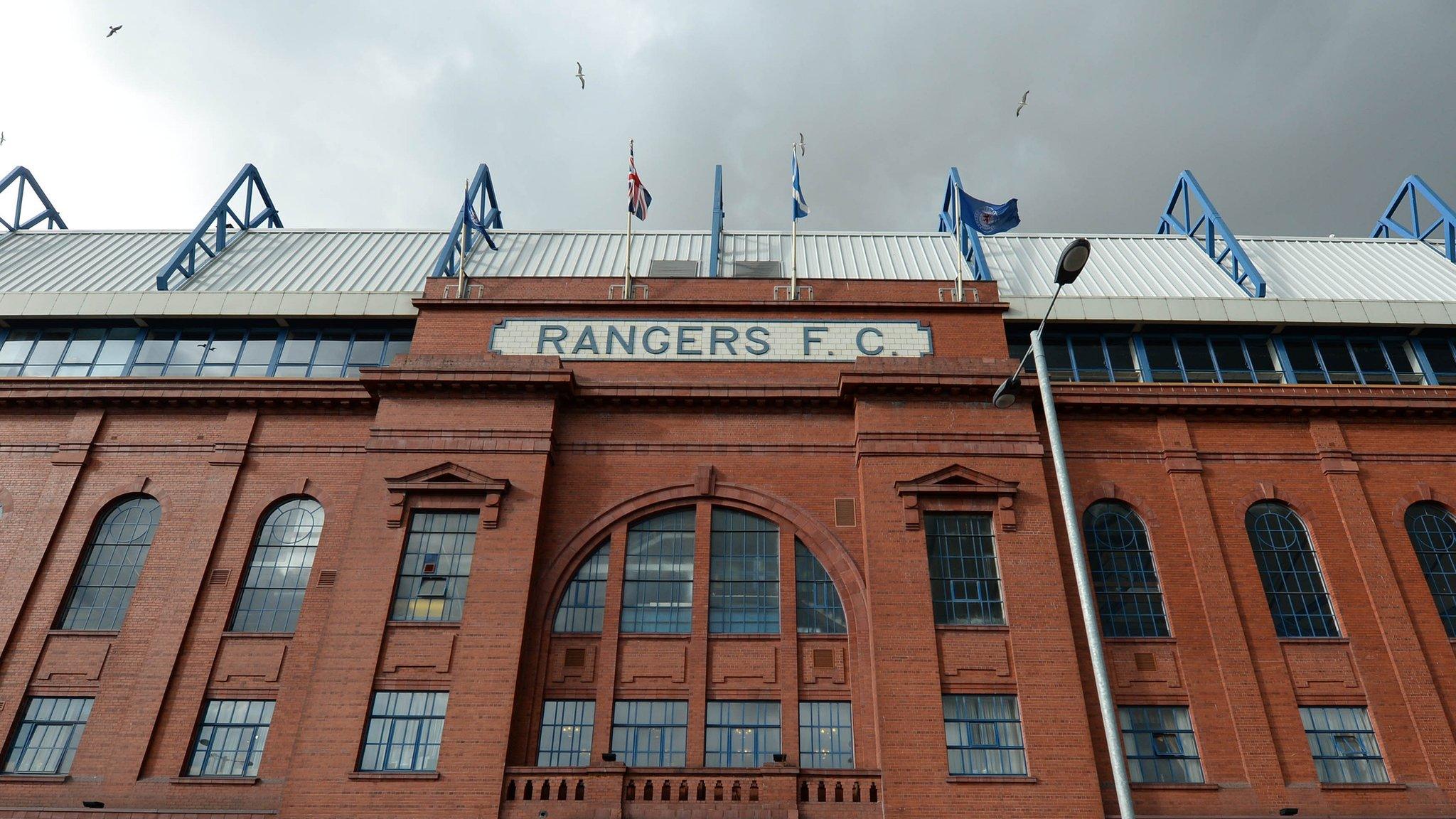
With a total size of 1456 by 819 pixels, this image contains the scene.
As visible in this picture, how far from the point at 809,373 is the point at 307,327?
14.3m

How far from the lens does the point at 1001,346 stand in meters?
23.3

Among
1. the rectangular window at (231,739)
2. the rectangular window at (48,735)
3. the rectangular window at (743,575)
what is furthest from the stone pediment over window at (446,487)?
the rectangular window at (48,735)

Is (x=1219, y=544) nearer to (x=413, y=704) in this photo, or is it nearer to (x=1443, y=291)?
(x=1443, y=291)

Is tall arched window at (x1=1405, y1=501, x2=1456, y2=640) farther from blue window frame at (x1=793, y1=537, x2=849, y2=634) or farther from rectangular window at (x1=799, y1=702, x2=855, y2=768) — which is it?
rectangular window at (x1=799, y1=702, x2=855, y2=768)

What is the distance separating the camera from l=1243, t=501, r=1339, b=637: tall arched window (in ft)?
66.3

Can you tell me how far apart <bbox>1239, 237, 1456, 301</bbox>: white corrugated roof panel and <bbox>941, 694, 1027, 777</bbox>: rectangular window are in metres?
17.5

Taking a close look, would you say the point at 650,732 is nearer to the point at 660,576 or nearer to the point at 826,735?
the point at 660,576

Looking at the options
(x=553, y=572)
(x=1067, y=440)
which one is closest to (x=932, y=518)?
(x=1067, y=440)

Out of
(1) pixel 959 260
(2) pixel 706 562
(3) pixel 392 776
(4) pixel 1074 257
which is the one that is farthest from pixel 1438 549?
(3) pixel 392 776

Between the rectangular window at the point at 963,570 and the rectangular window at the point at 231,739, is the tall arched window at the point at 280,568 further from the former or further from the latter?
the rectangular window at the point at 963,570

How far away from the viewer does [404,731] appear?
17984mm

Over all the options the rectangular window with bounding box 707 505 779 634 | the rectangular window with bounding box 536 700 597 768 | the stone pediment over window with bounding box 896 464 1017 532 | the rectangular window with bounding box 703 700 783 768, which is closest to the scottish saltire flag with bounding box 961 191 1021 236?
the stone pediment over window with bounding box 896 464 1017 532

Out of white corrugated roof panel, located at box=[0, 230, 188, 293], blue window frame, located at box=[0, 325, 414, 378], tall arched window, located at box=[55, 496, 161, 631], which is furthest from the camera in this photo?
white corrugated roof panel, located at box=[0, 230, 188, 293]

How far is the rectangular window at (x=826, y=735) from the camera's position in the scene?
1819 cm
